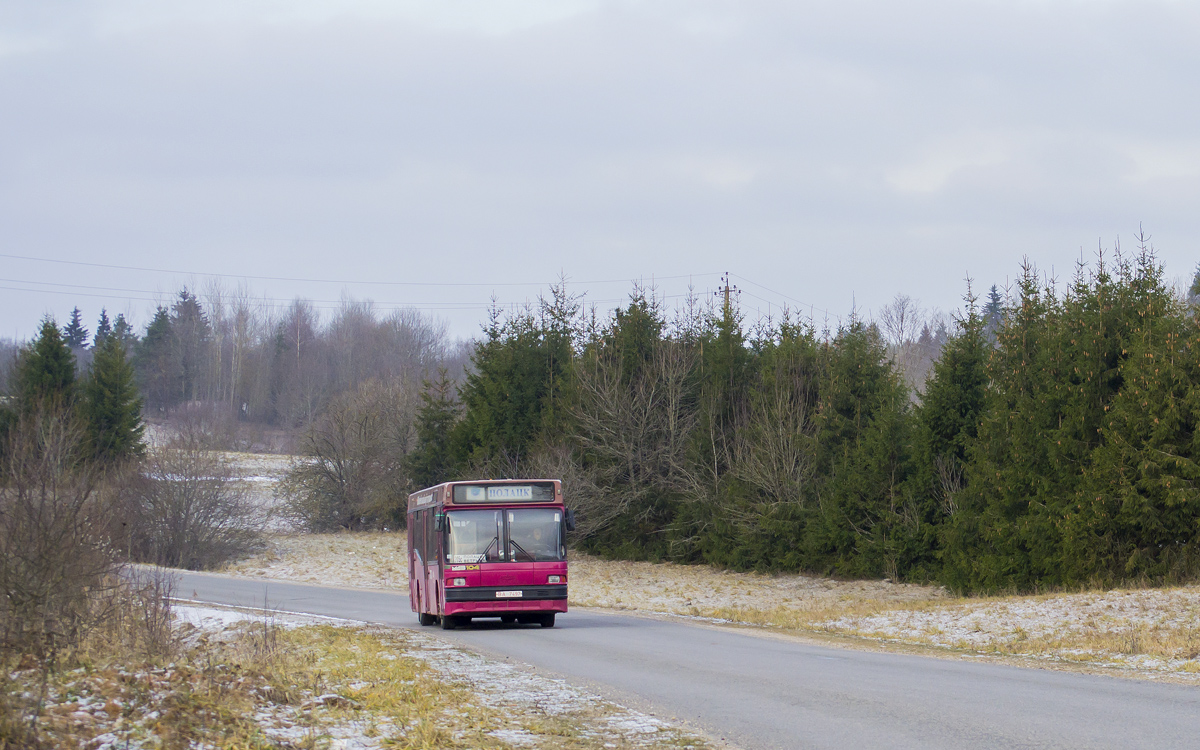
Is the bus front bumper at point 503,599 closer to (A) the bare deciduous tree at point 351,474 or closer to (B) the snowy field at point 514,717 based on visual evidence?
(B) the snowy field at point 514,717

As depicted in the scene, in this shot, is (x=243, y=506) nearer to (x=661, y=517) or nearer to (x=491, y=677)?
(x=661, y=517)

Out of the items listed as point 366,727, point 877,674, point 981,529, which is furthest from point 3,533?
point 981,529

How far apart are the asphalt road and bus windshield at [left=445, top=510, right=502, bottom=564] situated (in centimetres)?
245

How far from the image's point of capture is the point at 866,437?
33.8 m

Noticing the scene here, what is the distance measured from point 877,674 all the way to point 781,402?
2573 centimetres

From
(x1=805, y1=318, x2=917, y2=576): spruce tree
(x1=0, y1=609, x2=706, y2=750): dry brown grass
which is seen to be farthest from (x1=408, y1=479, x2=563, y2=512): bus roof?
(x1=805, y1=318, x2=917, y2=576): spruce tree

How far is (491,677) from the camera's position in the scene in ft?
41.1

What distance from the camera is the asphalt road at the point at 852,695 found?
8547 millimetres

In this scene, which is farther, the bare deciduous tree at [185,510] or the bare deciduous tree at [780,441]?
the bare deciduous tree at [185,510]

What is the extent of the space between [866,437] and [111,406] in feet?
153

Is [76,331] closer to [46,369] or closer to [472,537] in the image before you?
[46,369]

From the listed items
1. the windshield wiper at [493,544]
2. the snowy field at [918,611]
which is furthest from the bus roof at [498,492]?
the snowy field at [918,611]

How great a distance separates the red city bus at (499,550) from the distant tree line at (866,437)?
12021mm

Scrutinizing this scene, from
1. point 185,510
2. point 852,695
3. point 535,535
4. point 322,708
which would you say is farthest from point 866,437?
point 185,510
